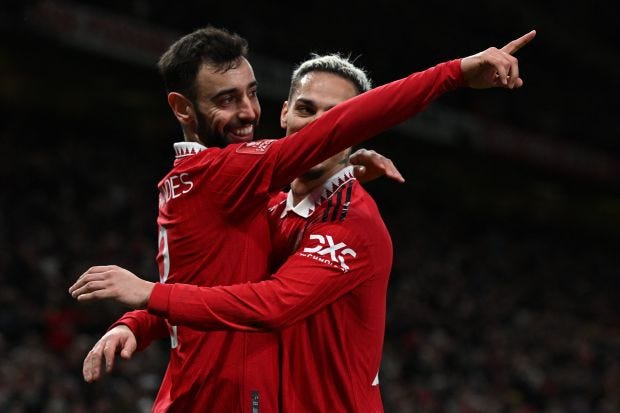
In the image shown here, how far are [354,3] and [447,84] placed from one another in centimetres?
1294

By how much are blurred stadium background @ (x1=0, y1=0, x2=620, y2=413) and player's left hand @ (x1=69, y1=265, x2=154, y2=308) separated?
485 cm

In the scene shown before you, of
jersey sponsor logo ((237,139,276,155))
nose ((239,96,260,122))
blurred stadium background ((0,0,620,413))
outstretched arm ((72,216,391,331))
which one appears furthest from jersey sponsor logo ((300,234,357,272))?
blurred stadium background ((0,0,620,413))

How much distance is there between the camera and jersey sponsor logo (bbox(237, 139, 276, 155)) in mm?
2625

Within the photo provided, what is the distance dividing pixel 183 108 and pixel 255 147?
Answer: 14.0 inches

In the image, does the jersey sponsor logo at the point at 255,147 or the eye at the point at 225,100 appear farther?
the eye at the point at 225,100

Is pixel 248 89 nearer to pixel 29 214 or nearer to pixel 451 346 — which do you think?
pixel 29 214

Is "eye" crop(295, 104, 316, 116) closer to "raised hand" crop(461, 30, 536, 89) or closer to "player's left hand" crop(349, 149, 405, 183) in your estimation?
"player's left hand" crop(349, 149, 405, 183)

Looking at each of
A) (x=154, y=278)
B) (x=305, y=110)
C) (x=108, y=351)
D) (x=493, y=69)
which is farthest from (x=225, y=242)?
(x=154, y=278)

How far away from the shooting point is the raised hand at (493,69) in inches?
92.5

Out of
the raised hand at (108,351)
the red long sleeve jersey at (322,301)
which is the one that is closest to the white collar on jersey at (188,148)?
the red long sleeve jersey at (322,301)

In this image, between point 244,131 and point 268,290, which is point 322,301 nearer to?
point 268,290

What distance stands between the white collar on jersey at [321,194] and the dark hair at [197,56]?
1.57 ft

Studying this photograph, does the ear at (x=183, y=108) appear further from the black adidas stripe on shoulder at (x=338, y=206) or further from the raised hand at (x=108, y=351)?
the raised hand at (x=108, y=351)

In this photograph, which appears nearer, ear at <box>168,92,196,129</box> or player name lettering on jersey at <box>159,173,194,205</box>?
player name lettering on jersey at <box>159,173,194,205</box>
